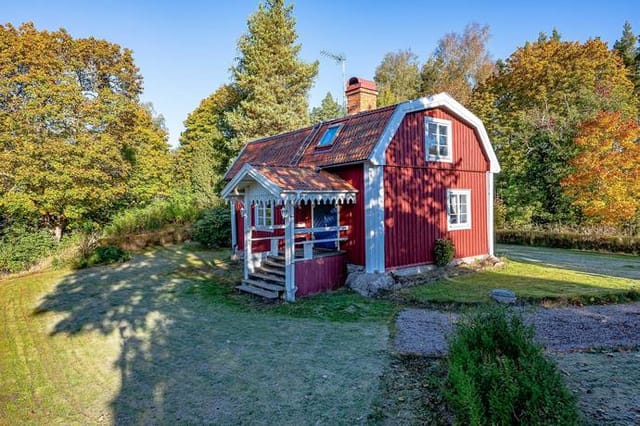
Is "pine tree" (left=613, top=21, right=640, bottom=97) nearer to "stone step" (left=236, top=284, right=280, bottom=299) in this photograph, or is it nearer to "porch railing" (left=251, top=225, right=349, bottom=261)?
"porch railing" (left=251, top=225, right=349, bottom=261)

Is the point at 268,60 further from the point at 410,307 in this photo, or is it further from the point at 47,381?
the point at 47,381

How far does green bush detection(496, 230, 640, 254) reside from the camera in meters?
14.9

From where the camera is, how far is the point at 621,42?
37781 mm

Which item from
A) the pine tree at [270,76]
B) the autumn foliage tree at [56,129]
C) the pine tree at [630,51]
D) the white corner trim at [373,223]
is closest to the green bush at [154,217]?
the autumn foliage tree at [56,129]

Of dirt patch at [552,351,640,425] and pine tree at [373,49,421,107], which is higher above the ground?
pine tree at [373,49,421,107]

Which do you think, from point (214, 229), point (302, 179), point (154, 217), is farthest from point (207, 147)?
point (302, 179)

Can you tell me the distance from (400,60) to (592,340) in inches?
1513

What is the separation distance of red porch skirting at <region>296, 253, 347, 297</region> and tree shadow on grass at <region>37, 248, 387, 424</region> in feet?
5.61

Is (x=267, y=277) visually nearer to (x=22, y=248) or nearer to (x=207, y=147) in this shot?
(x=22, y=248)

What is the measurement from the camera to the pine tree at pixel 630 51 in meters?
33.4

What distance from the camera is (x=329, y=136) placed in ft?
38.3

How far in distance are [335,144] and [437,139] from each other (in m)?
3.14

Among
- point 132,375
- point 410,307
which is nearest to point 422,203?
point 410,307

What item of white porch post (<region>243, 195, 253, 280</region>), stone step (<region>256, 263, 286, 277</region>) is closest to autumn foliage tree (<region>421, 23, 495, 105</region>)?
white porch post (<region>243, 195, 253, 280</region>)
